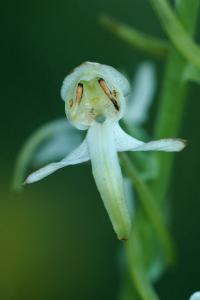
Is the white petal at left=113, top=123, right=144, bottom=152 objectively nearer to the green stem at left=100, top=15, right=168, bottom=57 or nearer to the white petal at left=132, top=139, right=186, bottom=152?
the white petal at left=132, top=139, right=186, bottom=152

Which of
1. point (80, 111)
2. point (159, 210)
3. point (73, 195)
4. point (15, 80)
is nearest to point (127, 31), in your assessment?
point (80, 111)

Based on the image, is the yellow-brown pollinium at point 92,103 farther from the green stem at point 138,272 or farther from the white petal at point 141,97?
the white petal at point 141,97

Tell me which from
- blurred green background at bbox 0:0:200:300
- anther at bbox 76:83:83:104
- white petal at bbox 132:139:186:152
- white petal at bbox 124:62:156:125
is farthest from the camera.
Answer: blurred green background at bbox 0:0:200:300

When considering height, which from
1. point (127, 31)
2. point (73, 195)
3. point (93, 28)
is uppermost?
point (93, 28)

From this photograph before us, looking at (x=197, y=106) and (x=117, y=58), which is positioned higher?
(x=117, y=58)

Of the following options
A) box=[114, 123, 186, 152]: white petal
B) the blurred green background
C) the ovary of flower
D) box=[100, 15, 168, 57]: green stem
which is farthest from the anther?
the blurred green background

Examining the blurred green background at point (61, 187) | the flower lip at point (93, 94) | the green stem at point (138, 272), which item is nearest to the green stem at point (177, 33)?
the flower lip at point (93, 94)

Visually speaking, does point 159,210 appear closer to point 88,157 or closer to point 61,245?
point 88,157
